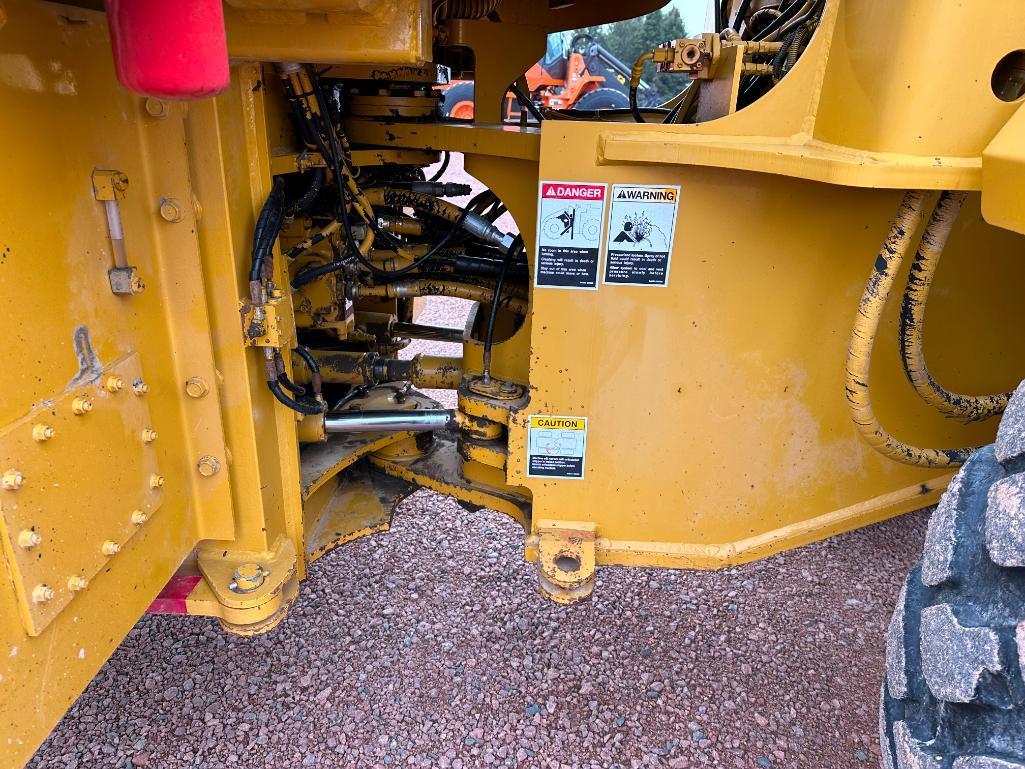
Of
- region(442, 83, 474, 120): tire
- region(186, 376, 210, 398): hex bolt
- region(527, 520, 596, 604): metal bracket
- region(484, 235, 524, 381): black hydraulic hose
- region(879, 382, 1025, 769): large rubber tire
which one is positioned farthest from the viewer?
region(442, 83, 474, 120): tire

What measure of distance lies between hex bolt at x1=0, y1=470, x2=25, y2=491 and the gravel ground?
107cm

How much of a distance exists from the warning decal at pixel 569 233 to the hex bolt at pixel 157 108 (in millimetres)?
612

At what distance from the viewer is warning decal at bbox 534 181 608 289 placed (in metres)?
1.28

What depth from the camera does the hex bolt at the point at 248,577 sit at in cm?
137

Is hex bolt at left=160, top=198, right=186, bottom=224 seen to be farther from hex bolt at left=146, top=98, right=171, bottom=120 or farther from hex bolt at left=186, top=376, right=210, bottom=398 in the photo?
hex bolt at left=186, top=376, right=210, bottom=398

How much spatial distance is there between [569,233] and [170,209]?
67cm

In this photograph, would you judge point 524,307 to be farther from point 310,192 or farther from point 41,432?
point 41,432

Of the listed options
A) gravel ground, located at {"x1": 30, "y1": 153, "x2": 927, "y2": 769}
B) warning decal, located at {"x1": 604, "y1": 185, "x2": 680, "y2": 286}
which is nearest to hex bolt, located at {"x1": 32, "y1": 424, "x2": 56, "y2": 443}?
warning decal, located at {"x1": 604, "y1": 185, "x2": 680, "y2": 286}

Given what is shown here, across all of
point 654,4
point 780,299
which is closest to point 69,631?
point 780,299

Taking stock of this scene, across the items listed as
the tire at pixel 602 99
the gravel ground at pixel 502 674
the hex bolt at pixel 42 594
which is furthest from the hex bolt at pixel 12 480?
the tire at pixel 602 99

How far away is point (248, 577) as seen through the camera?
1382 mm

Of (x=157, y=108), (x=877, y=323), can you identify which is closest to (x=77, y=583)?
(x=157, y=108)

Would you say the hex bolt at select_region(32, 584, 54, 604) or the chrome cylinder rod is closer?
the hex bolt at select_region(32, 584, 54, 604)

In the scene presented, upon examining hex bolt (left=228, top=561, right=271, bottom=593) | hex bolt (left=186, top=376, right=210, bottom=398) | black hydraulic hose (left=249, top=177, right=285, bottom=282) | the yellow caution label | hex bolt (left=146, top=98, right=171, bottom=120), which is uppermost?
hex bolt (left=146, top=98, right=171, bottom=120)
